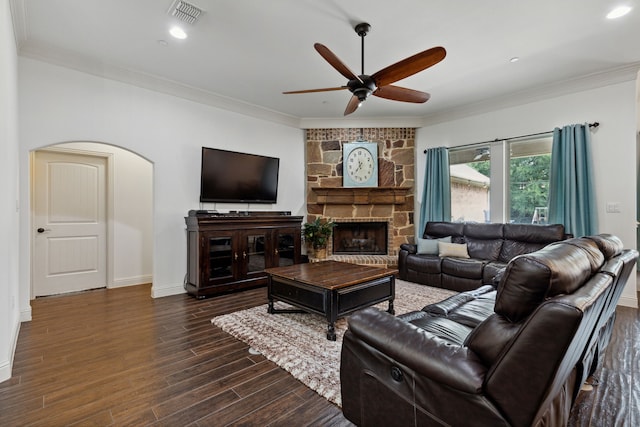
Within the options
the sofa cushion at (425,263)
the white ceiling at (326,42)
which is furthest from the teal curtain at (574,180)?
the sofa cushion at (425,263)

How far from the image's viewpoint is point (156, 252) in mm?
4047

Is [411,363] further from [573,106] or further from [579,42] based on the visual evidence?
[573,106]

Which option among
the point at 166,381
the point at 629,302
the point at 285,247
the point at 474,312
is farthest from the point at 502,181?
the point at 166,381

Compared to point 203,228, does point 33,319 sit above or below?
below

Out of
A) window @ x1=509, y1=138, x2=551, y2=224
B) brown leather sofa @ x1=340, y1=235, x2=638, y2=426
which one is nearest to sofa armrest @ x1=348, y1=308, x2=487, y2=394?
brown leather sofa @ x1=340, y1=235, x2=638, y2=426

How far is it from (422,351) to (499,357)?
27 cm

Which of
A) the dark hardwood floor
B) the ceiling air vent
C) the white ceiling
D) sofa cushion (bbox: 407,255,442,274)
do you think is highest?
the white ceiling

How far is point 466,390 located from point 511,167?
4544 mm

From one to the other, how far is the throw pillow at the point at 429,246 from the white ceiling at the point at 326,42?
2189 millimetres

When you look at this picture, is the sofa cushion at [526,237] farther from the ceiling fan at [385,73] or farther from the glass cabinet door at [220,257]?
the glass cabinet door at [220,257]

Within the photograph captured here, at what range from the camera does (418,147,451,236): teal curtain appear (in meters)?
5.23

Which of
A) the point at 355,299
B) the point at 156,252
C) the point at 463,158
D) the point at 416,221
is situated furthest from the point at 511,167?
the point at 156,252

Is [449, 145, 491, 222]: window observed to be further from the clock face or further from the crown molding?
the crown molding

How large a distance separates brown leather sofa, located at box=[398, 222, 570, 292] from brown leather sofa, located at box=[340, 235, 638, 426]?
2.58 m
